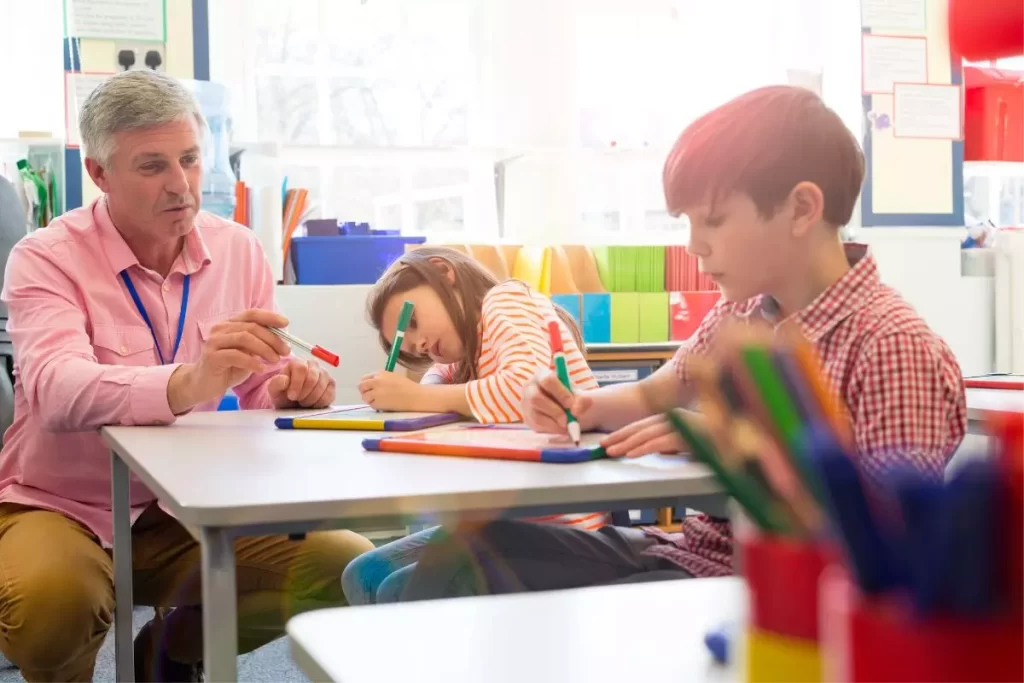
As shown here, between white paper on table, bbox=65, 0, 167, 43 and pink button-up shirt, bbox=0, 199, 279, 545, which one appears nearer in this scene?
pink button-up shirt, bbox=0, 199, 279, 545

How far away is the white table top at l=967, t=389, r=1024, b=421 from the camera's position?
5.91 ft

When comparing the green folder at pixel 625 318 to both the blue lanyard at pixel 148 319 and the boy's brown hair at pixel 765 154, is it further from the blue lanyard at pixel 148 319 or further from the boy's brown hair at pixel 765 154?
the boy's brown hair at pixel 765 154

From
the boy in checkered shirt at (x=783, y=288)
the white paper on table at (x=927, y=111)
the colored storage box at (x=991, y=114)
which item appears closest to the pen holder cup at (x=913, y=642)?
the boy in checkered shirt at (x=783, y=288)

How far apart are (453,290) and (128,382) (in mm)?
568

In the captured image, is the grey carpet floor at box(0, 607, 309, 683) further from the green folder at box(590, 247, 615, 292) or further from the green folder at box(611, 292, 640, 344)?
the green folder at box(590, 247, 615, 292)

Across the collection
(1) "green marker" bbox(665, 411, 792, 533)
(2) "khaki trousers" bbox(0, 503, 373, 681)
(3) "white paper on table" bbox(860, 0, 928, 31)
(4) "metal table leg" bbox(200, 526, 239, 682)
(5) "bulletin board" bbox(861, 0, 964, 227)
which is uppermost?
(3) "white paper on table" bbox(860, 0, 928, 31)

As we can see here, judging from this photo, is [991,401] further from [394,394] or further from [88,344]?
[88,344]

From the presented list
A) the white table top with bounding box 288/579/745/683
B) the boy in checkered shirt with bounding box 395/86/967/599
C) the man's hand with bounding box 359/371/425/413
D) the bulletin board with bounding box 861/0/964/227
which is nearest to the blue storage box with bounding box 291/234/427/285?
the man's hand with bounding box 359/371/425/413

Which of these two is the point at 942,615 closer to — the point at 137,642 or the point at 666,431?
the point at 666,431

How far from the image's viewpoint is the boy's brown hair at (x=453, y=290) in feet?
6.24

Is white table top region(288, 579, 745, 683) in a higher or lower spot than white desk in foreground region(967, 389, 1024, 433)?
higher

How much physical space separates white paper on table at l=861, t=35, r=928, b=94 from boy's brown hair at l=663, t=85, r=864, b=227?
11.0 feet

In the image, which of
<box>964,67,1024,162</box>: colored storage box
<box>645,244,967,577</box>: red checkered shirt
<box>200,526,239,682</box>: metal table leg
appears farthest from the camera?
<box>964,67,1024,162</box>: colored storage box

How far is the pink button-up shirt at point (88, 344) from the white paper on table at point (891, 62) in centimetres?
314
